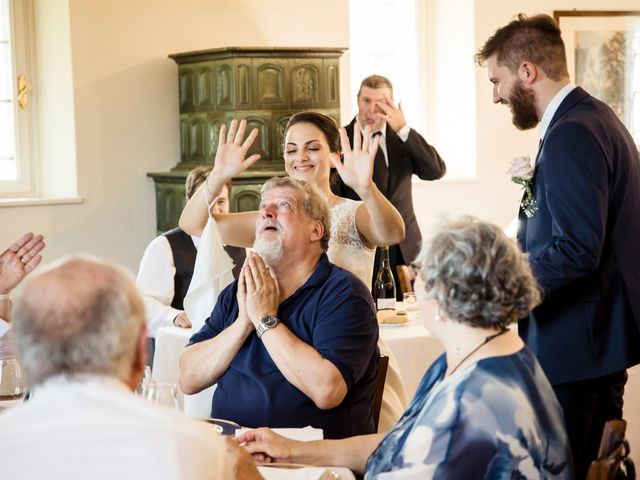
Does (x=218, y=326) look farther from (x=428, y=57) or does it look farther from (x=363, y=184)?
(x=428, y=57)

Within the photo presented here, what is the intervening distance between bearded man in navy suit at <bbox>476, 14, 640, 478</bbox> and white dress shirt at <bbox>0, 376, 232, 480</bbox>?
5.38 ft

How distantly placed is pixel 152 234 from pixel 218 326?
13.5ft

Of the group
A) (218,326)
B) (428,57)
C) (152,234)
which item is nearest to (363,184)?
(218,326)

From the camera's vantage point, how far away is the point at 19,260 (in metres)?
3.52

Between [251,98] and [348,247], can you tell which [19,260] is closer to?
[348,247]

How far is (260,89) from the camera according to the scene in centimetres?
659

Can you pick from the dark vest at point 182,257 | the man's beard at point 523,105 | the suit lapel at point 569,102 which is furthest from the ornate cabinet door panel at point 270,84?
the suit lapel at point 569,102

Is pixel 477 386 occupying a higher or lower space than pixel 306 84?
lower

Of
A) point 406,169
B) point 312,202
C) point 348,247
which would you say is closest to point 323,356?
point 312,202

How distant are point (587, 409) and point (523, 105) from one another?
36.2 inches

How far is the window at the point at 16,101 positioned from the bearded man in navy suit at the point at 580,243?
448 cm

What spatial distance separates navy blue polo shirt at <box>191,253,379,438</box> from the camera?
2803 mm

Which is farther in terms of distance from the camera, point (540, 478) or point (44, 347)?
point (540, 478)

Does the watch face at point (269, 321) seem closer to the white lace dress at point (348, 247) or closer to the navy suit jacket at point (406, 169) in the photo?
the white lace dress at point (348, 247)
